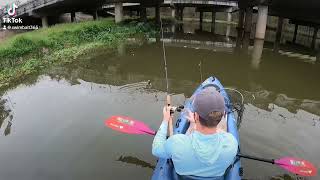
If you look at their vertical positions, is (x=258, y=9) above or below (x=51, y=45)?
above

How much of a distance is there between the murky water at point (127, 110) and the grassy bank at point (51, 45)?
3.08ft

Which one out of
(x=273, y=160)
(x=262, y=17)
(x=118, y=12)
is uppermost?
(x=118, y=12)

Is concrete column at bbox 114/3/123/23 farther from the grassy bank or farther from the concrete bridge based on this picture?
the grassy bank

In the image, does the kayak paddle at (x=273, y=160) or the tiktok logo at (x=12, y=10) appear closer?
the kayak paddle at (x=273, y=160)

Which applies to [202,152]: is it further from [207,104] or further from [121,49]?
[121,49]

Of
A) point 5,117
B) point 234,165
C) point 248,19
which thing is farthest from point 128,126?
point 248,19

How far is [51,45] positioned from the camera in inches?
698

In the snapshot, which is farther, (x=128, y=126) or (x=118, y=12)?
(x=118, y=12)

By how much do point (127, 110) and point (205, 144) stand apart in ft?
21.7

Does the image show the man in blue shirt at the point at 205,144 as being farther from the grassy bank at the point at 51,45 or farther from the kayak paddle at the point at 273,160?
the grassy bank at the point at 51,45

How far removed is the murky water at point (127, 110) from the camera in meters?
7.23

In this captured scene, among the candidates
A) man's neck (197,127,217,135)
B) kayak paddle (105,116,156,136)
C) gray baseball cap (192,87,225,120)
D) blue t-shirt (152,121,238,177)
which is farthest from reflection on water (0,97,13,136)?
gray baseball cap (192,87,225,120)

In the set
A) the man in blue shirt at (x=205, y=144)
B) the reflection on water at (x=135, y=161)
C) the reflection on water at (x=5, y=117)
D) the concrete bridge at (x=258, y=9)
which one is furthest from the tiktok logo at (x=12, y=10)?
the man in blue shirt at (x=205, y=144)

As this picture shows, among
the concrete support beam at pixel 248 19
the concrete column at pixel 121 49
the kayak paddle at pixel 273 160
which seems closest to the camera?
the kayak paddle at pixel 273 160
